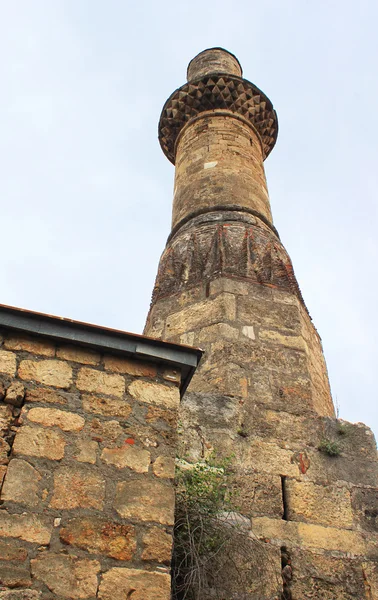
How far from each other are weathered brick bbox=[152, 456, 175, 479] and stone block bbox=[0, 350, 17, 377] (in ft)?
3.04

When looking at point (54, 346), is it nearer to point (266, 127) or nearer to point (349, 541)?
point (349, 541)

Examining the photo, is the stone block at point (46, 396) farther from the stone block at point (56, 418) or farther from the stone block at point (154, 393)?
the stone block at point (154, 393)

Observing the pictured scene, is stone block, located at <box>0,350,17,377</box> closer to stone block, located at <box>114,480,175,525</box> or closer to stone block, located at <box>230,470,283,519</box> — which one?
stone block, located at <box>114,480,175,525</box>

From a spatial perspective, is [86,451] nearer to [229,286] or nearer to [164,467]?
[164,467]

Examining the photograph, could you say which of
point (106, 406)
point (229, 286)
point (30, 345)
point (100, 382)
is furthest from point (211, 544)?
point (229, 286)

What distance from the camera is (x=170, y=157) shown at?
940cm

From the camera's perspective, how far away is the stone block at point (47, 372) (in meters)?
3.30

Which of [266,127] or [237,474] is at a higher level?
[266,127]

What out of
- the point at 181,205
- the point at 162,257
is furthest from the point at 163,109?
the point at 162,257

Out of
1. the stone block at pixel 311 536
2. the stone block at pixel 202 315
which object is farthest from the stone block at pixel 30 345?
the stone block at pixel 202 315

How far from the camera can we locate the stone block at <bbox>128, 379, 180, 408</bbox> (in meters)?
3.44

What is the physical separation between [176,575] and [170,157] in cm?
715

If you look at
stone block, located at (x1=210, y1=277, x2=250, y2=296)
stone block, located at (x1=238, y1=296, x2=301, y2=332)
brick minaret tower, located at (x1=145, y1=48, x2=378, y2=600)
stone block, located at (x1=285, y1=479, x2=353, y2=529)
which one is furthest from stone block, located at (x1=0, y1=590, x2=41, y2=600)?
stone block, located at (x1=210, y1=277, x2=250, y2=296)

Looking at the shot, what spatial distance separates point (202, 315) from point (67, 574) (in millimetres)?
3136
